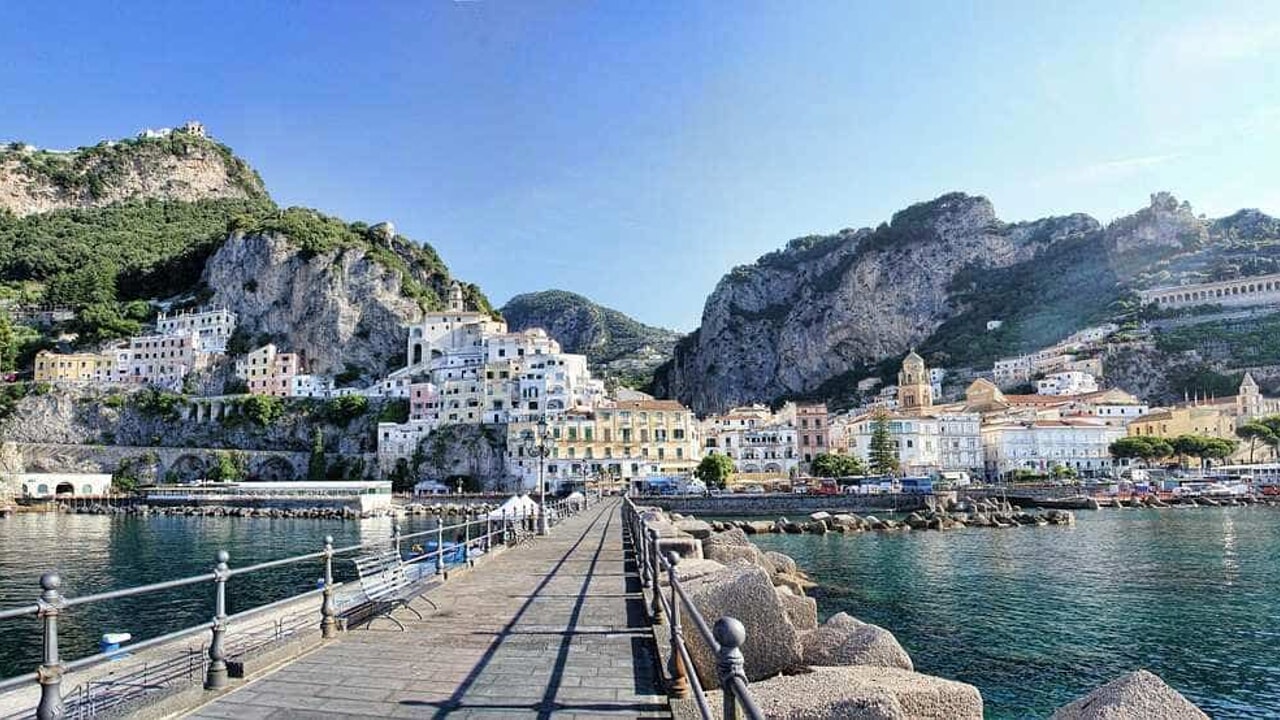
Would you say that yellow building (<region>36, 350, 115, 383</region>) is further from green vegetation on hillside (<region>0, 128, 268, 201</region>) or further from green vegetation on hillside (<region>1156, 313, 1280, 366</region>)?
green vegetation on hillside (<region>1156, 313, 1280, 366</region>)

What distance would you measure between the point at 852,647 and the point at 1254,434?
93983mm

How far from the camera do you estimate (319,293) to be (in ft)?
351

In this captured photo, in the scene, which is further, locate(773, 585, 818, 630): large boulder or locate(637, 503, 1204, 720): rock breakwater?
locate(773, 585, 818, 630): large boulder

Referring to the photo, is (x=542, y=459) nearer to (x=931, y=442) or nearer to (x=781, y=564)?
(x=781, y=564)

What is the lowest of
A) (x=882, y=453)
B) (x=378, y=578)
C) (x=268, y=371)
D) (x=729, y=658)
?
(x=882, y=453)

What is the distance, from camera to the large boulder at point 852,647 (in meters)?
8.77

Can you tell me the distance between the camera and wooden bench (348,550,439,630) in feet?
31.9

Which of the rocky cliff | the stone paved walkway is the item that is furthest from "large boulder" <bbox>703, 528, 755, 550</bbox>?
the rocky cliff

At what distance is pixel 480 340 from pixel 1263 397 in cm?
9552

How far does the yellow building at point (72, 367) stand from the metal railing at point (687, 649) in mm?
114126

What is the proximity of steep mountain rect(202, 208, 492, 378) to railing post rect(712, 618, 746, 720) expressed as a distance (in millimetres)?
107048

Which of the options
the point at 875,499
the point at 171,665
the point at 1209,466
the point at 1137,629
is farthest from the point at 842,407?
the point at 171,665

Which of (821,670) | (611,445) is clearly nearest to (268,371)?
(611,445)

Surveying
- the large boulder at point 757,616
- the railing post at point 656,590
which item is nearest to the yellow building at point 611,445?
the railing post at point 656,590
